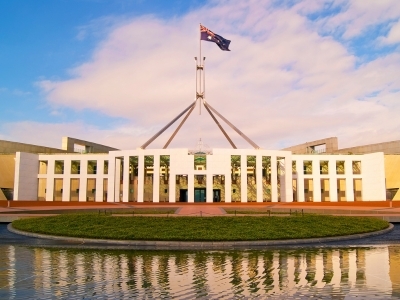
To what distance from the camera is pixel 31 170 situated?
44.8 m

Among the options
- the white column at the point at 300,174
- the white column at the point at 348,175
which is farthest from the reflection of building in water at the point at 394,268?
the white column at the point at 348,175

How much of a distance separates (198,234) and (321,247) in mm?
4784

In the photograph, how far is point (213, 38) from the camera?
43.0m

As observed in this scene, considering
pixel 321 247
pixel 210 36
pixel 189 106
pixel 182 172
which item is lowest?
pixel 321 247

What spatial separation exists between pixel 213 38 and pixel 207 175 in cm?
1594

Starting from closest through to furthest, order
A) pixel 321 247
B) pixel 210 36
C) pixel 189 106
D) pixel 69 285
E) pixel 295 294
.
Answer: pixel 295 294 → pixel 69 285 → pixel 321 247 → pixel 210 36 → pixel 189 106

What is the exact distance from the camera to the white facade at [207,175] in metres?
40.2

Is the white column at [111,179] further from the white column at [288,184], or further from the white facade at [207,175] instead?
the white column at [288,184]

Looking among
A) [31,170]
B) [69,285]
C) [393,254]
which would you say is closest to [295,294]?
[69,285]

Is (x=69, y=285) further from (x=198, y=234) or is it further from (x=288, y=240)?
(x=288, y=240)

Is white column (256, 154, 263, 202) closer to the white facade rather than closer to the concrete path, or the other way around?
the white facade

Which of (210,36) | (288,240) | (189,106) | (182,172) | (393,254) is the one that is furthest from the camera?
(189,106)

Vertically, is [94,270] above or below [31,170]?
below

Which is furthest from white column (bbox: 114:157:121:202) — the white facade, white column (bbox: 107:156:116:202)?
white column (bbox: 107:156:116:202)
